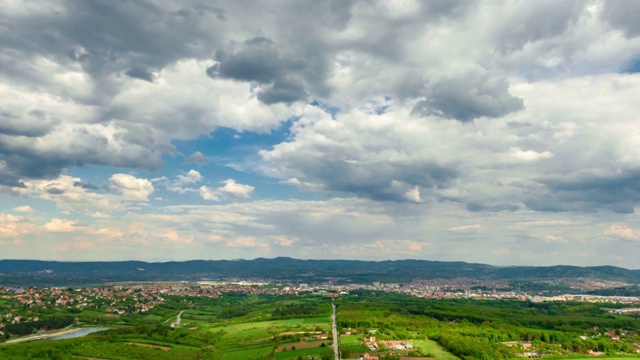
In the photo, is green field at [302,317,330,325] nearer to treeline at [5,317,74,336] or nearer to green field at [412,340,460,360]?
green field at [412,340,460,360]

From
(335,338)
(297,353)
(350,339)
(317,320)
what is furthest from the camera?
(317,320)

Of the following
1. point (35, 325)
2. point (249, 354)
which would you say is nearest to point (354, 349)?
point (249, 354)

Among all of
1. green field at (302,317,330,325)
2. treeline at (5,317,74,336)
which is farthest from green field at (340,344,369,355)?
treeline at (5,317,74,336)

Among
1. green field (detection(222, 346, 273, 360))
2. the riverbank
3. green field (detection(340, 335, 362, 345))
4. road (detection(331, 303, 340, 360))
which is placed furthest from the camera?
the riverbank

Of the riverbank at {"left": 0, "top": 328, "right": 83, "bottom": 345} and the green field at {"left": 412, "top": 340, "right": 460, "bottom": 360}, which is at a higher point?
the green field at {"left": 412, "top": 340, "right": 460, "bottom": 360}

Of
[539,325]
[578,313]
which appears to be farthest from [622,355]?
[578,313]

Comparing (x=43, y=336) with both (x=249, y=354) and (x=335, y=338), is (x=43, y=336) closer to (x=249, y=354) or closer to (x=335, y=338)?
(x=249, y=354)
